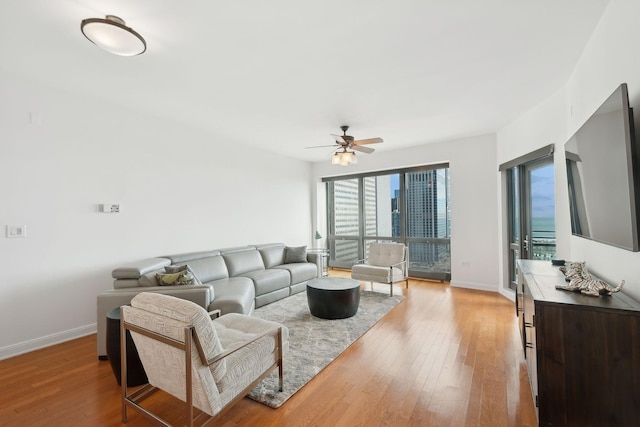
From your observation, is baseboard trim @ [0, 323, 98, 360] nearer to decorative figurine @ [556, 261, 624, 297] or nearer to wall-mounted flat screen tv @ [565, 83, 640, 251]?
decorative figurine @ [556, 261, 624, 297]

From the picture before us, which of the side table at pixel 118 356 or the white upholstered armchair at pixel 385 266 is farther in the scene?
the white upholstered armchair at pixel 385 266

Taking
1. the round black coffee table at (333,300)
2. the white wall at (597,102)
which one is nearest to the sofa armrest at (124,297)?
the round black coffee table at (333,300)

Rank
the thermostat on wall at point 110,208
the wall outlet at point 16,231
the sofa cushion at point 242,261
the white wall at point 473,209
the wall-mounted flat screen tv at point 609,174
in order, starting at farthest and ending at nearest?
1. the white wall at point 473,209
2. the sofa cushion at point 242,261
3. the thermostat on wall at point 110,208
4. the wall outlet at point 16,231
5. the wall-mounted flat screen tv at point 609,174

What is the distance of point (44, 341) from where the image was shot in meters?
3.13

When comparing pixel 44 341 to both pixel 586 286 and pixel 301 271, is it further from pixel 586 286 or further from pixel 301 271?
pixel 586 286

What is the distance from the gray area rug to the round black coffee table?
0.28ft

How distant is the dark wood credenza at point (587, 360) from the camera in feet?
5.02

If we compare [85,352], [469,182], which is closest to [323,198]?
[469,182]

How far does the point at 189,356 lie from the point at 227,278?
9.28ft

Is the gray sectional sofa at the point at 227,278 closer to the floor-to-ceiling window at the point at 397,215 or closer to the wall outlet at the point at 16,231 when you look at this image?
the wall outlet at the point at 16,231

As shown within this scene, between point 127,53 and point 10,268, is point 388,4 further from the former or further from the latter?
point 10,268

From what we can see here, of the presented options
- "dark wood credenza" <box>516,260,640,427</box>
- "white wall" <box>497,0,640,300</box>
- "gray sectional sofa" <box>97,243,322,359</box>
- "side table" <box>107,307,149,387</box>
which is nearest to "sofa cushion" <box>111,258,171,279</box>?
"gray sectional sofa" <box>97,243,322,359</box>

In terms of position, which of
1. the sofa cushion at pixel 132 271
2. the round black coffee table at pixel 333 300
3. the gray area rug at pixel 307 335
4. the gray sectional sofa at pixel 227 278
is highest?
the sofa cushion at pixel 132 271

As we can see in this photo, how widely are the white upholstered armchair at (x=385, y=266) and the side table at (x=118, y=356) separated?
344cm
